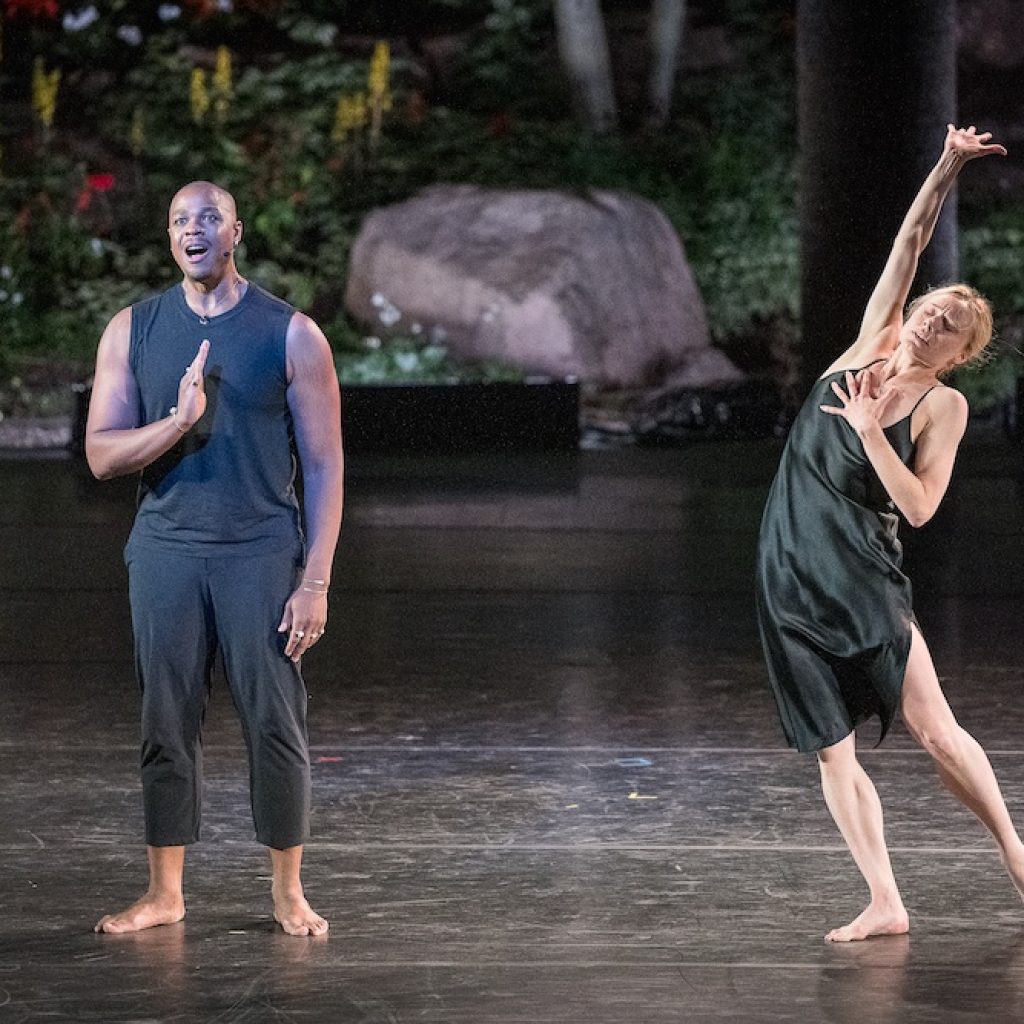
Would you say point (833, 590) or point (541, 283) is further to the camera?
point (541, 283)

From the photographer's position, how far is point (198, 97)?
1961 centimetres

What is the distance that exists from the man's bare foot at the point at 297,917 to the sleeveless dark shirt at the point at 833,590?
1076 millimetres

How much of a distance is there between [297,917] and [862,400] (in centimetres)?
161

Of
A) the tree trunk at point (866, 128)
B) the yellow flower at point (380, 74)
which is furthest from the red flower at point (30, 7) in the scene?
the tree trunk at point (866, 128)

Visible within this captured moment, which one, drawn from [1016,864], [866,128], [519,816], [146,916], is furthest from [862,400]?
[866,128]

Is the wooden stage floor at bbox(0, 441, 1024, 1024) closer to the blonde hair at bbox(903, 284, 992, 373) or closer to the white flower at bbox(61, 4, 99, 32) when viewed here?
the blonde hair at bbox(903, 284, 992, 373)

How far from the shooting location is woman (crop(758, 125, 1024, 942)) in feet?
16.7

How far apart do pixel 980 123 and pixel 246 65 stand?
6508mm

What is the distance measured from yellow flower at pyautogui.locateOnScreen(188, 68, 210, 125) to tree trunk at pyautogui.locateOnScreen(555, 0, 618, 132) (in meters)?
3.13

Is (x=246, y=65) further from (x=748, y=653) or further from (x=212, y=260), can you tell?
(x=212, y=260)

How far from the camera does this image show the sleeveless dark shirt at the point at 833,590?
5090 mm

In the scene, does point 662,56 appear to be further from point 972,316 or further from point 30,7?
point 972,316

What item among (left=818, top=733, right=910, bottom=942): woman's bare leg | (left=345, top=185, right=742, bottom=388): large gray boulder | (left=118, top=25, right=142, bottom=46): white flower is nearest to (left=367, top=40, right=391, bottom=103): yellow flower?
(left=345, top=185, right=742, bottom=388): large gray boulder

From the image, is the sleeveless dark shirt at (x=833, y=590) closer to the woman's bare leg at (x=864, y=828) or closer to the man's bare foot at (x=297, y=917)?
the woman's bare leg at (x=864, y=828)
